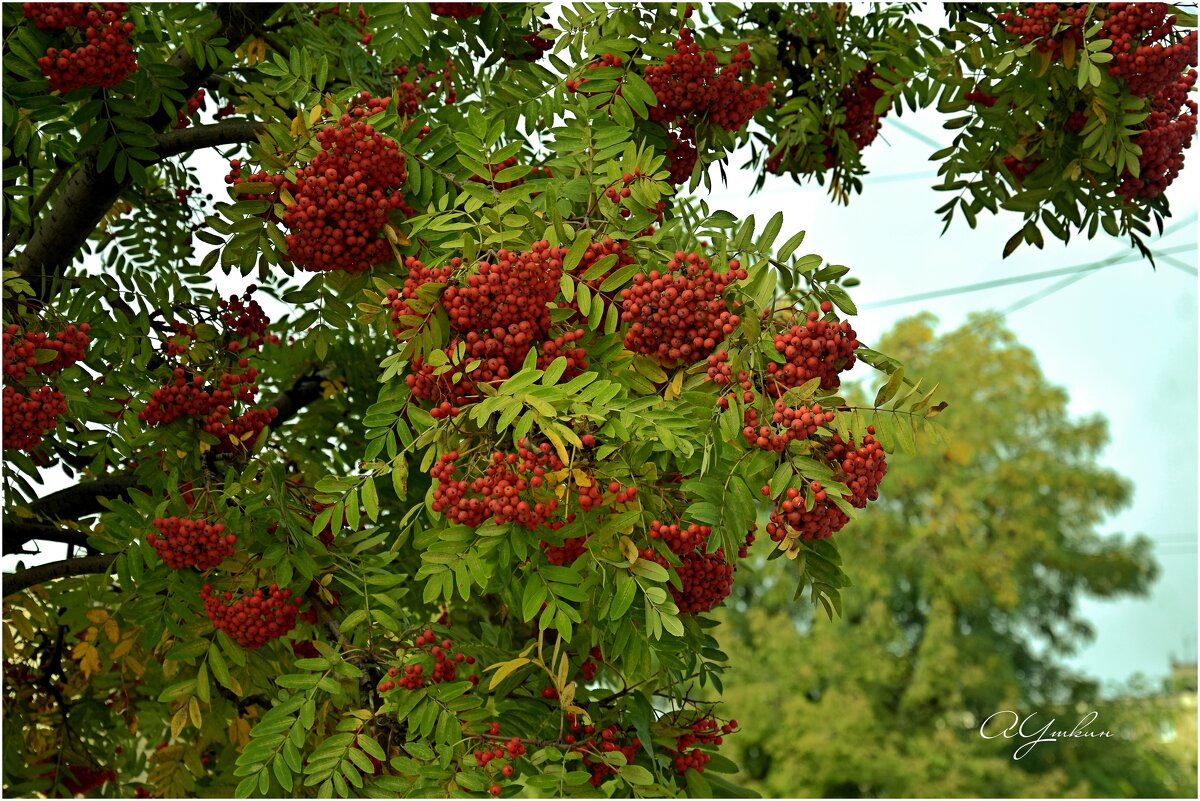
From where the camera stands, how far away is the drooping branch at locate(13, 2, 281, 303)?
2.94 m

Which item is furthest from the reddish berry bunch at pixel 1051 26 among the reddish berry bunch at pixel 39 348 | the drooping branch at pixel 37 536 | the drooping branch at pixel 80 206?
the drooping branch at pixel 37 536

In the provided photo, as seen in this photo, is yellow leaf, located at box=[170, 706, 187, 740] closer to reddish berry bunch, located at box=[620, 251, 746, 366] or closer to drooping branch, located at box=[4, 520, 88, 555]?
drooping branch, located at box=[4, 520, 88, 555]

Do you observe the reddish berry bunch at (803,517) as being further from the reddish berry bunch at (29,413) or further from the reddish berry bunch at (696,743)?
the reddish berry bunch at (29,413)

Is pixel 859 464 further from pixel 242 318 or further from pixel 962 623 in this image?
pixel 962 623

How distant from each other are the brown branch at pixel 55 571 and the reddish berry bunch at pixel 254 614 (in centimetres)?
42

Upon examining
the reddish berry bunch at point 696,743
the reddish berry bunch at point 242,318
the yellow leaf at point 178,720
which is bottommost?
the yellow leaf at point 178,720

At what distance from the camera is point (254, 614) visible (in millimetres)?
2424

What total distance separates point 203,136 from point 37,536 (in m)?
1.09

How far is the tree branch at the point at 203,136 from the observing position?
112 inches

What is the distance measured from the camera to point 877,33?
11.6 feet

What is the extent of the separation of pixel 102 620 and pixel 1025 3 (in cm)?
282

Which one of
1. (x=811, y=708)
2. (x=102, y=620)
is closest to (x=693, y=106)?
(x=102, y=620)

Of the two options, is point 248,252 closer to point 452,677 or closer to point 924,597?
point 452,677

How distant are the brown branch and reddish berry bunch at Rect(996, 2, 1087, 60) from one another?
2.51 meters
